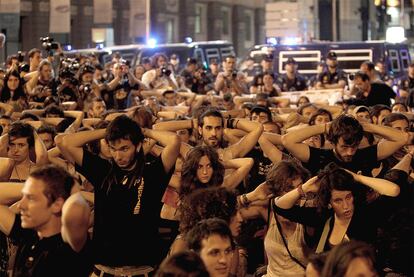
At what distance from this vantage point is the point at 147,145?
29.3 ft

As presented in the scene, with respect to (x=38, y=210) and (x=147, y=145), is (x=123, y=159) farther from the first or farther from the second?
(x=38, y=210)

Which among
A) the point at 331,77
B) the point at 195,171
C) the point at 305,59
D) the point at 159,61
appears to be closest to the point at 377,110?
the point at 195,171

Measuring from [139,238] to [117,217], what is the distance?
0.21 metres

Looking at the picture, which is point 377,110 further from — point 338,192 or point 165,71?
point 165,71

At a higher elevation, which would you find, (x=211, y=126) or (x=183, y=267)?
(x=211, y=126)

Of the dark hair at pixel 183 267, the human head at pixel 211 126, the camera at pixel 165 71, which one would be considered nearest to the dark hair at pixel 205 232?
the dark hair at pixel 183 267

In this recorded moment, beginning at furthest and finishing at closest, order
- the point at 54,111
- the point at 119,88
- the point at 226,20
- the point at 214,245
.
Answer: the point at 226,20
the point at 119,88
the point at 54,111
the point at 214,245

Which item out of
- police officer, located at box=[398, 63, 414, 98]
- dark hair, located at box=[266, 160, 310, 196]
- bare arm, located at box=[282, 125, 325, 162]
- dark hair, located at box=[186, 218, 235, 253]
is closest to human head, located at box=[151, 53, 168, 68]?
police officer, located at box=[398, 63, 414, 98]

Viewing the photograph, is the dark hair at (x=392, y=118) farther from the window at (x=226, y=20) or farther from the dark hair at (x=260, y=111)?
the window at (x=226, y=20)

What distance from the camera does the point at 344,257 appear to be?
5.36m

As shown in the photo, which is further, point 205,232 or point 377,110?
point 377,110

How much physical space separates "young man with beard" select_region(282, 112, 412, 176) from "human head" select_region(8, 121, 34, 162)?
2121 mm

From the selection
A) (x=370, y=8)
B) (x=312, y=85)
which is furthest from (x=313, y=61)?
(x=370, y=8)

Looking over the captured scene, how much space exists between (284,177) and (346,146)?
0.90 metres
